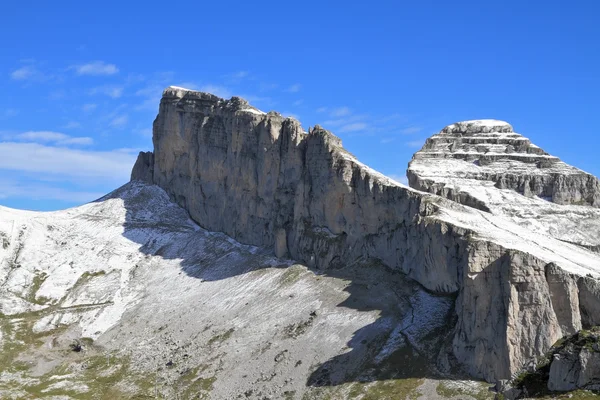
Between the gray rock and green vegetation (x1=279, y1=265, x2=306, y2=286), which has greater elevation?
green vegetation (x1=279, y1=265, x2=306, y2=286)

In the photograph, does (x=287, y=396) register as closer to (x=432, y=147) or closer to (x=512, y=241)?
(x=512, y=241)

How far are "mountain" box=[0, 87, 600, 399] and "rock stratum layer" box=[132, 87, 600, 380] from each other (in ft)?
1.11

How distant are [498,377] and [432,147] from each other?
109m

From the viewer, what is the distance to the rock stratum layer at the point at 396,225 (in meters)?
90.6

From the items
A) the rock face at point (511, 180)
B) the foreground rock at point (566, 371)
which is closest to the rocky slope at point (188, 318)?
the rock face at point (511, 180)

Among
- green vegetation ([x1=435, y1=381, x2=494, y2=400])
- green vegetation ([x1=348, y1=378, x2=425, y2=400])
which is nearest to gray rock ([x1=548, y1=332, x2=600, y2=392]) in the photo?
green vegetation ([x1=435, y1=381, x2=494, y2=400])

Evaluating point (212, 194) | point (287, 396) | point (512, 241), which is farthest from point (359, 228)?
point (212, 194)

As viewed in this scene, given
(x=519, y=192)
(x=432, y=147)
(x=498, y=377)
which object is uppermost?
(x=432, y=147)

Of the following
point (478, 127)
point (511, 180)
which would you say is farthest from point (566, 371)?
point (478, 127)

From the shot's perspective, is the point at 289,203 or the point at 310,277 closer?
the point at 310,277

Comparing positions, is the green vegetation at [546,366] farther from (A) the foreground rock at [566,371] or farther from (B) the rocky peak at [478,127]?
(B) the rocky peak at [478,127]

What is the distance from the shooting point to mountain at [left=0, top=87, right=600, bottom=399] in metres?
94.4

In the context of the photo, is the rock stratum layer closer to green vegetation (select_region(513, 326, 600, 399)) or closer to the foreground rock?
green vegetation (select_region(513, 326, 600, 399))

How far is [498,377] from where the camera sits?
88750 millimetres
